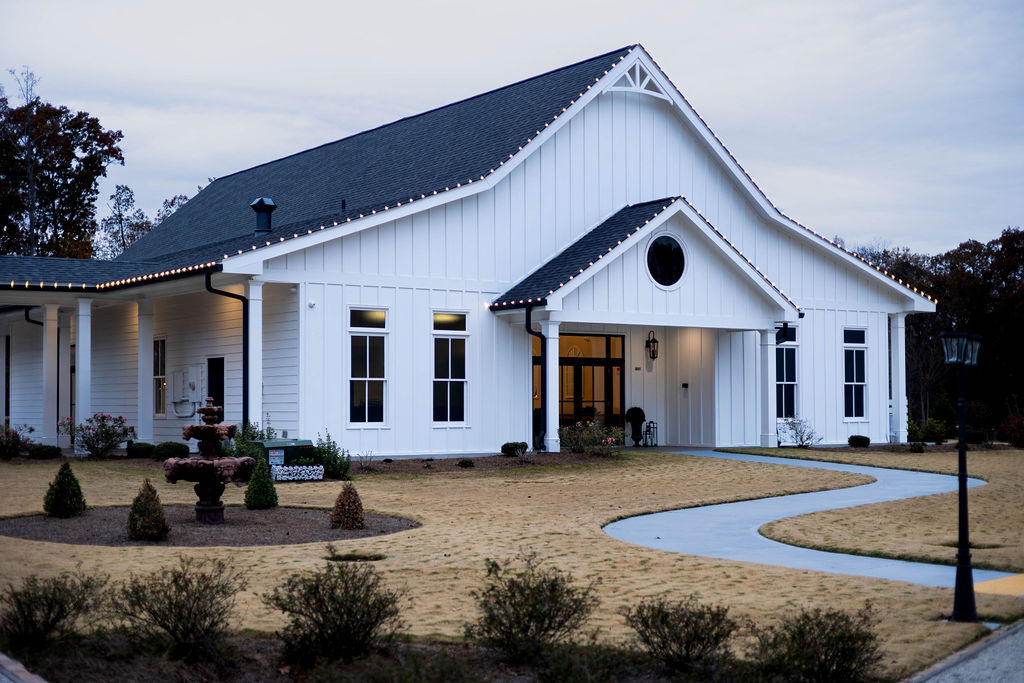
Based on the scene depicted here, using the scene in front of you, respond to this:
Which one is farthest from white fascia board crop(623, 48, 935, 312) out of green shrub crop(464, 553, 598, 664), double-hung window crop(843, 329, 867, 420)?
green shrub crop(464, 553, 598, 664)

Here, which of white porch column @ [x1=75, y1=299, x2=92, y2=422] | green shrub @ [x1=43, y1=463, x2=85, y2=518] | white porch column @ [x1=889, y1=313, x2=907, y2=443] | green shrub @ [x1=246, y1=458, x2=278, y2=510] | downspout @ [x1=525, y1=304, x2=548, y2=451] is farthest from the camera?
white porch column @ [x1=889, y1=313, x2=907, y2=443]

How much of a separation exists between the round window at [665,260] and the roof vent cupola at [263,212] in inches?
333

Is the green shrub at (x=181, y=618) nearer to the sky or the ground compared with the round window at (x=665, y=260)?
nearer to the ground

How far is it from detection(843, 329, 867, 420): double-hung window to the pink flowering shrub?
17208 millimetres

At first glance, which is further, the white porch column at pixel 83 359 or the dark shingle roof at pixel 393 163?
the dark shingle roof at pixel 393 163

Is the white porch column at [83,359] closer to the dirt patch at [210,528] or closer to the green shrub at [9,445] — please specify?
the green shrub at [9,445]

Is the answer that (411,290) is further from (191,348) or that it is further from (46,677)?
(46,677)

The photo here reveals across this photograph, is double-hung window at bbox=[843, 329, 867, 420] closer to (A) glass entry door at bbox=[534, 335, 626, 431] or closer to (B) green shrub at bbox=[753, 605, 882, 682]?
(A) glass entry door at bbox=[534, 335, 626, 431]

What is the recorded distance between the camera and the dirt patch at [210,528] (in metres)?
12.4

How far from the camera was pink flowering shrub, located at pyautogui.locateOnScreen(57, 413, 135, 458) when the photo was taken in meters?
23.7

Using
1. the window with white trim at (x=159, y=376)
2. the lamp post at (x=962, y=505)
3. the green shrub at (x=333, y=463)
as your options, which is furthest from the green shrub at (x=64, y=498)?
the window with white trim at (x=159, y=376)

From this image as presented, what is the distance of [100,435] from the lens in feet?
77.8

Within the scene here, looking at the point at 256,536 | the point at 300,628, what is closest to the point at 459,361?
the point at 256,536

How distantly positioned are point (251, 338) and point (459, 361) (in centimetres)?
465
